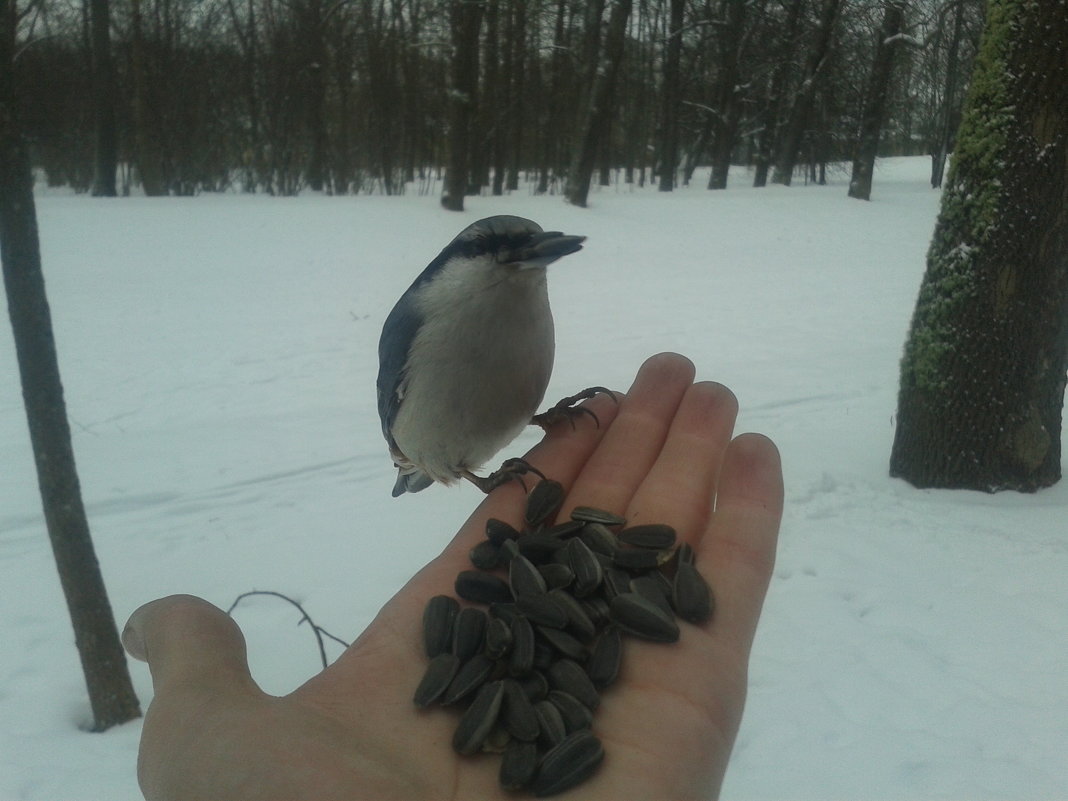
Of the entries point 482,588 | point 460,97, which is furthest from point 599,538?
point 460,97

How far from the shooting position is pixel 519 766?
4.93 ft

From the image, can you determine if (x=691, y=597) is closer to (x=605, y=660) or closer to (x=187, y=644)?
(x=605, y=660)

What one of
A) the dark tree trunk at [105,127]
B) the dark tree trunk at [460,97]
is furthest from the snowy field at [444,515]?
the dark tree trunk at [105,127]

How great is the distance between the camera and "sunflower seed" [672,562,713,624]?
→ 6.02ft

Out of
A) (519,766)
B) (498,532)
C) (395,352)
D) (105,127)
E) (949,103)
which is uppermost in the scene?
(949,103)

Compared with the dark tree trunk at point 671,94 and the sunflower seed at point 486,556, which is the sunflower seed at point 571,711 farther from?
the dark tree trunk at point 671,94

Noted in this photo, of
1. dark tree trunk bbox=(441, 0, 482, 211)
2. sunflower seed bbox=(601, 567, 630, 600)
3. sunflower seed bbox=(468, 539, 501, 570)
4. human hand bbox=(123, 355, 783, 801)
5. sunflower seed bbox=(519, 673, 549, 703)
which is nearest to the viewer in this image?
human hand bbox=(123, 355, 783, 801)

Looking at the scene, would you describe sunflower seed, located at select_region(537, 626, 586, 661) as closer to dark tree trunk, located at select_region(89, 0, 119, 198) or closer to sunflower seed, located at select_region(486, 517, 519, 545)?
sunflower seed, located at select_region(486, 517, 519, 545)

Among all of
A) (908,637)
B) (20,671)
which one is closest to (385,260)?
(20,671)

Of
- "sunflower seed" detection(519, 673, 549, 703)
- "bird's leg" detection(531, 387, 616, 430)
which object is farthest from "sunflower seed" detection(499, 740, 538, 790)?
"bird's leg" detection(531, 387, 616, 430)

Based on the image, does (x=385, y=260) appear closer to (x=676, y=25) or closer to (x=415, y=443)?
(x=415, y=443)

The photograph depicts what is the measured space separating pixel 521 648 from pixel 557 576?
0.23 meters

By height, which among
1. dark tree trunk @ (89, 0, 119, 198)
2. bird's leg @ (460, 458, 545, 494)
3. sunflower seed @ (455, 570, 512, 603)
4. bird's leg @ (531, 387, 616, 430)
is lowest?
sunflower seed @ (455, 570, 512, 603)

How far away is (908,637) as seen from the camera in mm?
2906
